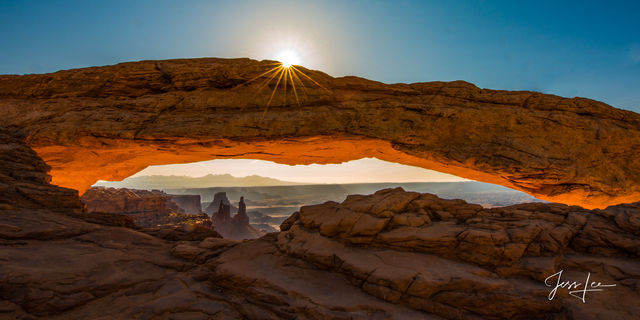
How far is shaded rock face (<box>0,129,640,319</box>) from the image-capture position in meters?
5.45

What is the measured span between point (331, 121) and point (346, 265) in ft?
21.6

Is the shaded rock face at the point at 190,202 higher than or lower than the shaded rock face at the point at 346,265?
lower

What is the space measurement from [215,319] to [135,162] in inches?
562

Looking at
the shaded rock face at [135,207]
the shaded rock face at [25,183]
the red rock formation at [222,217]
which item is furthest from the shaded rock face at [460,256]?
the red rock formation at [222,217]

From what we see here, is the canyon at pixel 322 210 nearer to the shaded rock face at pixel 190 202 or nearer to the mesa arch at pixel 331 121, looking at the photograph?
the mesa arch at pixel 331 121

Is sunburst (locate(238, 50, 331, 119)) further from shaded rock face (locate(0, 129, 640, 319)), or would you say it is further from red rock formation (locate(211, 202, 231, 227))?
red rock formation (locate(211, 202, 231, 227))

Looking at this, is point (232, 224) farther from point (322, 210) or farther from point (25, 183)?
point (322, 210)

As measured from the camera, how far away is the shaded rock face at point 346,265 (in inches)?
215

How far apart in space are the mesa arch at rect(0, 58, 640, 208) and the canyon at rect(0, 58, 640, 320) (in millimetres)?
71

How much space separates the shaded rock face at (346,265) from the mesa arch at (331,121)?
3.22 metres

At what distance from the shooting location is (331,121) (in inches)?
446

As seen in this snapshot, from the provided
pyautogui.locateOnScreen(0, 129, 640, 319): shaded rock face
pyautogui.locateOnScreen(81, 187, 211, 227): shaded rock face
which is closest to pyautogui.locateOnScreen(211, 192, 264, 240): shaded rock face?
pyautogui.locateOnScreen(81, 187, 211, 227): shaded rock face

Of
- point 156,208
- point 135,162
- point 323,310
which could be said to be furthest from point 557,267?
point 156,208

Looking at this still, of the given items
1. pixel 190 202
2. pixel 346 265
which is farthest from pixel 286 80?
pixel 190 202
